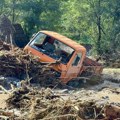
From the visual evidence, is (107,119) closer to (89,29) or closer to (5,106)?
(5,106)

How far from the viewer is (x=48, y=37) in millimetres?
18016

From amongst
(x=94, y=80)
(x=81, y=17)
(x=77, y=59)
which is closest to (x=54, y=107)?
(x=77, y=59)

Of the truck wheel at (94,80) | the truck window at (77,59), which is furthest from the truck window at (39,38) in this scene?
the truck wheel at (94,80)

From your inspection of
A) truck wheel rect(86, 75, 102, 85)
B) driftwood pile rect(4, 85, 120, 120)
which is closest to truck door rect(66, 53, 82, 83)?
truck wheel rect(86, 75, 102, 85)

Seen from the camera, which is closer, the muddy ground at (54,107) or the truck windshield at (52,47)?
the muddy ground at (54,107)

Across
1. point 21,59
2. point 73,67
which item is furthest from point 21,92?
point 73,67

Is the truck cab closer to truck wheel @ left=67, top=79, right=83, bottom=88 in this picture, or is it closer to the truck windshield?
the truck windshield

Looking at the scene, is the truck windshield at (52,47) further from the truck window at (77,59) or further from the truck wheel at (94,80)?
the truck wheel at (94,80)

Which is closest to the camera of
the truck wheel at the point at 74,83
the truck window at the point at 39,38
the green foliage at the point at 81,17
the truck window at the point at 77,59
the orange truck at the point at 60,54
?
the orange truck at the point at 60,54

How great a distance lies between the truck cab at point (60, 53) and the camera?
16.8 metres

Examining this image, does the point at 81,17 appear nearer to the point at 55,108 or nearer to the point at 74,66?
the point at 74,66

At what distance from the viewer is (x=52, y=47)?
17438 mm

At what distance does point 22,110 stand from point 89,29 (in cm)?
2278

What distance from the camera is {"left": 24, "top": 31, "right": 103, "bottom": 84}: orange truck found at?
55.2 feet
